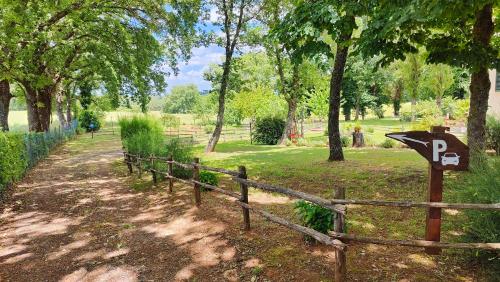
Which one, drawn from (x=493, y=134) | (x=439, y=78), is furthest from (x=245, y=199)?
(x=439, y=78)

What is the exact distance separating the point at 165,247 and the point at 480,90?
8.27 metres

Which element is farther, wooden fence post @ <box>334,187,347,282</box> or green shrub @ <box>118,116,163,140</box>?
green shrub @ <box>118,116,163,140</box>

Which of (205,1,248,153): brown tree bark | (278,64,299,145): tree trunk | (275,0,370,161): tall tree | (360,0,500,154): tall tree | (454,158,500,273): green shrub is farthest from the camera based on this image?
(278,64,299,145): tree trunk

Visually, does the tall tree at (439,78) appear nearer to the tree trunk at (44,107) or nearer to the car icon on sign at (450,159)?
the car icon on sign at (450,159)

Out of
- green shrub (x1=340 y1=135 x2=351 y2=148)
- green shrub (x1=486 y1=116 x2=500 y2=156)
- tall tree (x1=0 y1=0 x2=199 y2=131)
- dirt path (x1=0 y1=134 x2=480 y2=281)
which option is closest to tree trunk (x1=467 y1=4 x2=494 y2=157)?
Answer: dirt path (x1=0 y1=134 x2=480 y2=281)

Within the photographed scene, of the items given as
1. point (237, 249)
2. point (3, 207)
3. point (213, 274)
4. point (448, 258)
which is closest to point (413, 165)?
point (448, 258)

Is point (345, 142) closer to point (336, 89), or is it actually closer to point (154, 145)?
point (336, 89)

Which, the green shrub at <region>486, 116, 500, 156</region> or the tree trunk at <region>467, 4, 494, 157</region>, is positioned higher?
→ the tree trunk at <region>467, 4, 494, 157</region>

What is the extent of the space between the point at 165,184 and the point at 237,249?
6.97 m

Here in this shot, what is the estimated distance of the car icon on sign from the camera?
4.92 m

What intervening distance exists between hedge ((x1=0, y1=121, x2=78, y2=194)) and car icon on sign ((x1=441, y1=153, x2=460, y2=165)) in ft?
38.6

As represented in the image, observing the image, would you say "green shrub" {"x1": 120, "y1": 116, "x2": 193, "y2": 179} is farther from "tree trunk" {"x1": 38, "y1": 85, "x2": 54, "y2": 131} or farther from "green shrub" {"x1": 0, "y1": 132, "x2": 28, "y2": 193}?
"tree trunk" {"x1": 38, "y1": 85, "x2": 54, "y2": 131}

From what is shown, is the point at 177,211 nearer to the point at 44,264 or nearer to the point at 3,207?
the point at 44,264

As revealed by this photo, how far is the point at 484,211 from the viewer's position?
4625 mm
